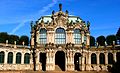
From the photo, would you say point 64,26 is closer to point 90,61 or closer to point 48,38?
point 48,38

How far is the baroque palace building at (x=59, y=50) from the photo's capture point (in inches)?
3056

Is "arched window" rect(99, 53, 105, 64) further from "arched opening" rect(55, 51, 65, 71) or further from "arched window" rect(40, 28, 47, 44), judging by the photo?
"arched window" rect(40, 28, 47, 44)

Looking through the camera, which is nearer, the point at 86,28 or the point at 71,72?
the point at 71,72

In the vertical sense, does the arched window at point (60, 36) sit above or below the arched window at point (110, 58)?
above

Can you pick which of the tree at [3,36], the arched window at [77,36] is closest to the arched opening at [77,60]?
the arched window at [77,36]

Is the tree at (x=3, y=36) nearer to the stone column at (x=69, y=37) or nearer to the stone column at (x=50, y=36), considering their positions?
the stone column at (x=50, y=36)

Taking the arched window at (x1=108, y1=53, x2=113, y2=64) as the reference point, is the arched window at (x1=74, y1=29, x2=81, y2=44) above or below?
above

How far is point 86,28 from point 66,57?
1215 cm

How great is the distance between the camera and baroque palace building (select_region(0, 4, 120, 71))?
255ft

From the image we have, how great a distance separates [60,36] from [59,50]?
490 cm

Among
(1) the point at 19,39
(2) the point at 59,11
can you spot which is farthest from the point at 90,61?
(1) the point at 19,39

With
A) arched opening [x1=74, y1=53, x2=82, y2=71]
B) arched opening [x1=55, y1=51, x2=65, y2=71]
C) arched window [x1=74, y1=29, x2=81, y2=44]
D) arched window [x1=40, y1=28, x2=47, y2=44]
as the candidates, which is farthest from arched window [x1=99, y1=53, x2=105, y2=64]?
arched window [x1=40, y1=28, x2=47, y2=44]

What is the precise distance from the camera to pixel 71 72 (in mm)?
73812

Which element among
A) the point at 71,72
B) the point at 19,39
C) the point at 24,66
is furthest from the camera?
the point at 19,39
